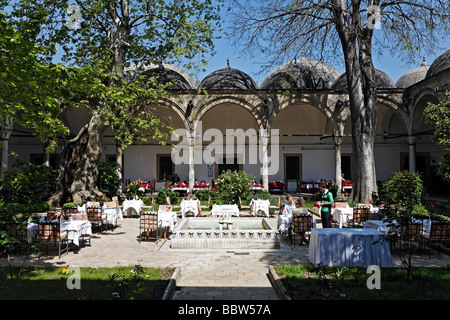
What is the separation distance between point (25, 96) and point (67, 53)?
347 inches

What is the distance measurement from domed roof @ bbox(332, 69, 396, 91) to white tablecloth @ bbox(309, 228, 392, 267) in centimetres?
1340

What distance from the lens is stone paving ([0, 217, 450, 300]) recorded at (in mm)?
4707

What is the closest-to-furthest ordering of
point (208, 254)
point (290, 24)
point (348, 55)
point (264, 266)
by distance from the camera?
point (264, 266) < point (208, 254) < point (290, 24) < point (348, 55)

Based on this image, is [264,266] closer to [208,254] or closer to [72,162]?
[208,254]

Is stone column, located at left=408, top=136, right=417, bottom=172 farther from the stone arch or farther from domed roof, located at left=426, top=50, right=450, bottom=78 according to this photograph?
the stone arch

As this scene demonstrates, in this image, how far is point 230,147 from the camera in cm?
2052

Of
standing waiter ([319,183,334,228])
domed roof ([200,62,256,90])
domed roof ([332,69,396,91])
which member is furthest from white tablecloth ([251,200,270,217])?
domed roof ([332,69,396,91])

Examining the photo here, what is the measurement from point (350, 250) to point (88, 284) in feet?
14.6

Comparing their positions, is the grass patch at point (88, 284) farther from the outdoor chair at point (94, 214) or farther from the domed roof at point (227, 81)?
the domed roof at point (227, 81)

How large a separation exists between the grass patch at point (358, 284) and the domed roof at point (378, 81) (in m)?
14.1

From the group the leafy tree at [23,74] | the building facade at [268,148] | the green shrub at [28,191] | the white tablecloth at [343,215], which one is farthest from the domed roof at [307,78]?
the leafy tree at [23,74]

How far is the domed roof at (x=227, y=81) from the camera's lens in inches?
696
